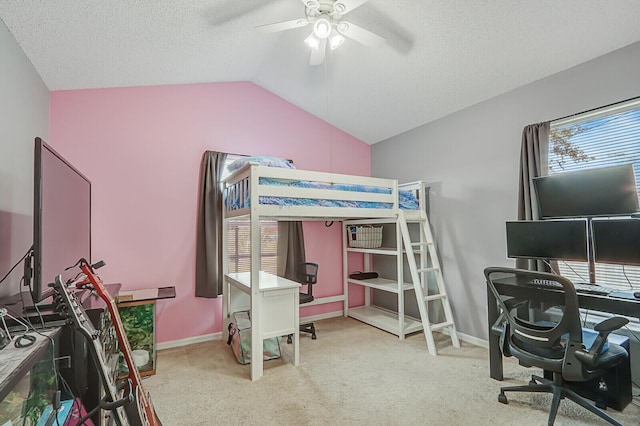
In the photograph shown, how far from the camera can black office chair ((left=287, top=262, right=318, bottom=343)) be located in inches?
129

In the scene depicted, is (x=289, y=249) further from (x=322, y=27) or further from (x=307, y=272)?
(x=322, y=27)

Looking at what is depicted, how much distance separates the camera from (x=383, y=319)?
146 inches

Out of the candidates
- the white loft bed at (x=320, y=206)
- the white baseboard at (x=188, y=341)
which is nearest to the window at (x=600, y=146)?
the white loft bed at (x=320, y=206)

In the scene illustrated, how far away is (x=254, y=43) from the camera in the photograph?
2.71 m

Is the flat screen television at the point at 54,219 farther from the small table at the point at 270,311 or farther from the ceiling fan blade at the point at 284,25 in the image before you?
the ceiling fan blade at the point at 284,25

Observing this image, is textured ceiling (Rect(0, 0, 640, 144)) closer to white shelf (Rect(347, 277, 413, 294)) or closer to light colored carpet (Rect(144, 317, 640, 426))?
white shelf (Rect(347, 277, 413, 294))

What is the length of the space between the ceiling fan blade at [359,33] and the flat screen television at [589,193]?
165cm

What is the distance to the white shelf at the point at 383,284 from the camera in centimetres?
339

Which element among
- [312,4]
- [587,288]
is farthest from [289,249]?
[587,288]

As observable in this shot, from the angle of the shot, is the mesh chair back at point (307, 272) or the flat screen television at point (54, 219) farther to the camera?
the mesh chair back at point (307, 272)

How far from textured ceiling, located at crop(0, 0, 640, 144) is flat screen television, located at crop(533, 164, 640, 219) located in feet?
2.98

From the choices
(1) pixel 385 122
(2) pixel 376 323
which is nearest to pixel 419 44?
(1) pixel 385 122

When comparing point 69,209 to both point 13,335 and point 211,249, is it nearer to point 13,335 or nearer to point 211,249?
point 13,335

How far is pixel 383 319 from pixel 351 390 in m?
1.54
